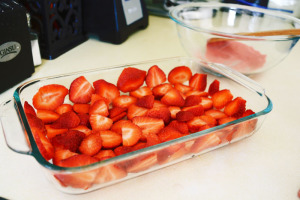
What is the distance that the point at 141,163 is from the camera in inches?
16.8

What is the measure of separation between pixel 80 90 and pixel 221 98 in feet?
0.99

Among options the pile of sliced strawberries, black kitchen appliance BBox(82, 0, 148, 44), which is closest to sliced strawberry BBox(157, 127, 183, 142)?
the pile of sliced strawberries

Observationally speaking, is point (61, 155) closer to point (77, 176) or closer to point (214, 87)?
point (77, 176)

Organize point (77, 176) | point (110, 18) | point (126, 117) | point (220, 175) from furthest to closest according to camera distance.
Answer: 1. point (110, 18)
2. point (126, 117)
3. point (220, 175)
4. point (77, 176)

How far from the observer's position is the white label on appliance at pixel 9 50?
0.63m

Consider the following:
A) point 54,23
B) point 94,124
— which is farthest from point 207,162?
point 54,23

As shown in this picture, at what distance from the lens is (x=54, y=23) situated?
84 centimetres

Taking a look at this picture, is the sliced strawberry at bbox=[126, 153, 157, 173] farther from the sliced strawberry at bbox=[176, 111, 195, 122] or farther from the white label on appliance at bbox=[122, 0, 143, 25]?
the white label on appliance at bbox=[122, 0, 143, 25]

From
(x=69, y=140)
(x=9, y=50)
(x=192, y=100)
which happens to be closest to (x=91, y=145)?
(x=69, y=140)

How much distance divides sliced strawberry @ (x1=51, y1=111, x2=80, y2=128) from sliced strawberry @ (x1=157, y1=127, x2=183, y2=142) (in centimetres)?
16

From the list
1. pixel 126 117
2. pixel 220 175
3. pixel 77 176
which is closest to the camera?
pixel 77 176

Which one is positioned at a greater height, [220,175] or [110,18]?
[110,18]

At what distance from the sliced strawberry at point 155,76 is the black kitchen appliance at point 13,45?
320 mm

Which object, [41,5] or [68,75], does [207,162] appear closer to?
[68,75]
